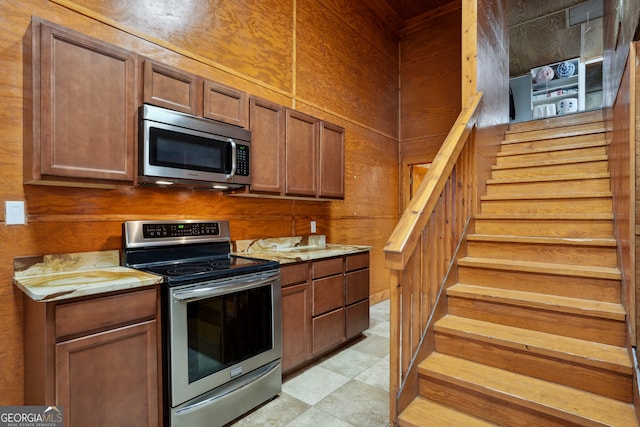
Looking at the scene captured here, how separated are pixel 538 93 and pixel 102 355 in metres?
8.47

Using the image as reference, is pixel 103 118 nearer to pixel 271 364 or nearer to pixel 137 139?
pixel 137 139

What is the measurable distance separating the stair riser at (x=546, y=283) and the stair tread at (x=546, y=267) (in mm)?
35

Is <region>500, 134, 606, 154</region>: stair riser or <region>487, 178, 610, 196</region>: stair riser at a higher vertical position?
<region>500, 134, 606, 154</region>: stair riser

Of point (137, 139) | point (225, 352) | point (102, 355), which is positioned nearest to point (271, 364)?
point (225, 352)

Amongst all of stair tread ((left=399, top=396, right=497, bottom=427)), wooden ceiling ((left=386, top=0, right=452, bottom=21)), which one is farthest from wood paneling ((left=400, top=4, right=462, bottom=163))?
stair tread ((left=399, top=396, right=497, bottom=427))

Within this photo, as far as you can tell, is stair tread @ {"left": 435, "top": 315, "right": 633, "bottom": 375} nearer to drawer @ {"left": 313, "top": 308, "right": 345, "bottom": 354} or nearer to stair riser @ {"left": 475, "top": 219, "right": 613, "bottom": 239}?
stair riser @ {"left": 475, "top": 219, "right": 613, "bottom": 239}

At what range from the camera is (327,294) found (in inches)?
114

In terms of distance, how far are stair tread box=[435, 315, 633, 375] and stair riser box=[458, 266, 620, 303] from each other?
11.1 inches

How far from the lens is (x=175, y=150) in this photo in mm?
2074

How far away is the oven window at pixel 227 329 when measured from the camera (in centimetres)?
186

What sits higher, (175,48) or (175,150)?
(175,48)

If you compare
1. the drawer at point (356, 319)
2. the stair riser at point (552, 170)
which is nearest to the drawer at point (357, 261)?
the drawer at point (356, 319)

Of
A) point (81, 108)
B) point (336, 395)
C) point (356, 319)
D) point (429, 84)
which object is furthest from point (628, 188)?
point (429, 84)

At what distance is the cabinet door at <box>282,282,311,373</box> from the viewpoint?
98.7 inches
